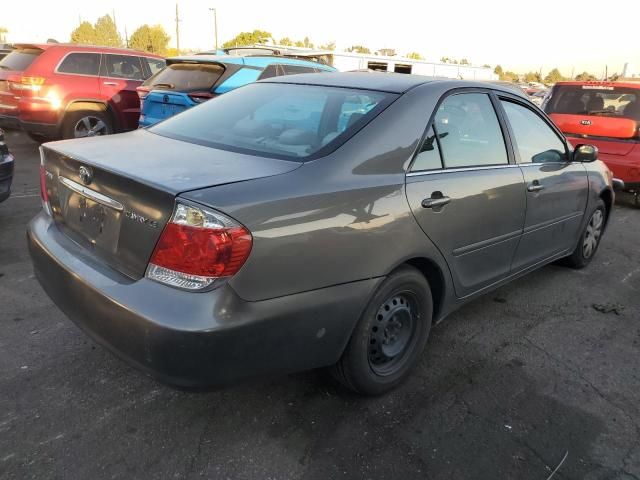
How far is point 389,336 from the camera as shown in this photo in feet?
8.93

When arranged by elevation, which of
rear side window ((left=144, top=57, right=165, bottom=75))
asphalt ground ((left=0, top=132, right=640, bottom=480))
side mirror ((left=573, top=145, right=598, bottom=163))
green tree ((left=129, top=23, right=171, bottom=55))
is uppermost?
green tree ((left=129, top=23, right=171, bottom=55))

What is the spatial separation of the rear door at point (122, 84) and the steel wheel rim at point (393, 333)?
788 cm

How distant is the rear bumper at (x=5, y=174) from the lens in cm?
481

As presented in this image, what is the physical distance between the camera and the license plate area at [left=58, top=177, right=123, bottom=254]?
86.6 inches

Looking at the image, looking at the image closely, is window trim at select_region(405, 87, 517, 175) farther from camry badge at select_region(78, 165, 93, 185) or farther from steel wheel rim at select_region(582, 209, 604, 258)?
steel wheel rim at select_region(582, 209, 604, 258)

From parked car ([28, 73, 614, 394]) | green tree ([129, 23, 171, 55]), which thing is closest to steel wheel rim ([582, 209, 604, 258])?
parked car ([28, 73, 614, 394])

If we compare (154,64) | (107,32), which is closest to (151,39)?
(107,32)

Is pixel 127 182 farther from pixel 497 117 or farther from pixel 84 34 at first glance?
pixel 84 34

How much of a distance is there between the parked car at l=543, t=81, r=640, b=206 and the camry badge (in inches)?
270

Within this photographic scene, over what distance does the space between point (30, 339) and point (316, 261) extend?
1985 millimetres

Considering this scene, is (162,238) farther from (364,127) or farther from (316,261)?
(364,127)

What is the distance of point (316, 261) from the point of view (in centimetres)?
213

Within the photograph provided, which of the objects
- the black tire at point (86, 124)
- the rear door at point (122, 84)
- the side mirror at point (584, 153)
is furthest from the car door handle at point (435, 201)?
the rear door at point (122, 84)

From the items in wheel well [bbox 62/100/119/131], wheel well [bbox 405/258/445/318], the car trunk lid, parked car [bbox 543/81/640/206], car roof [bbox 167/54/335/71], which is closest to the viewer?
the car trunk lid
